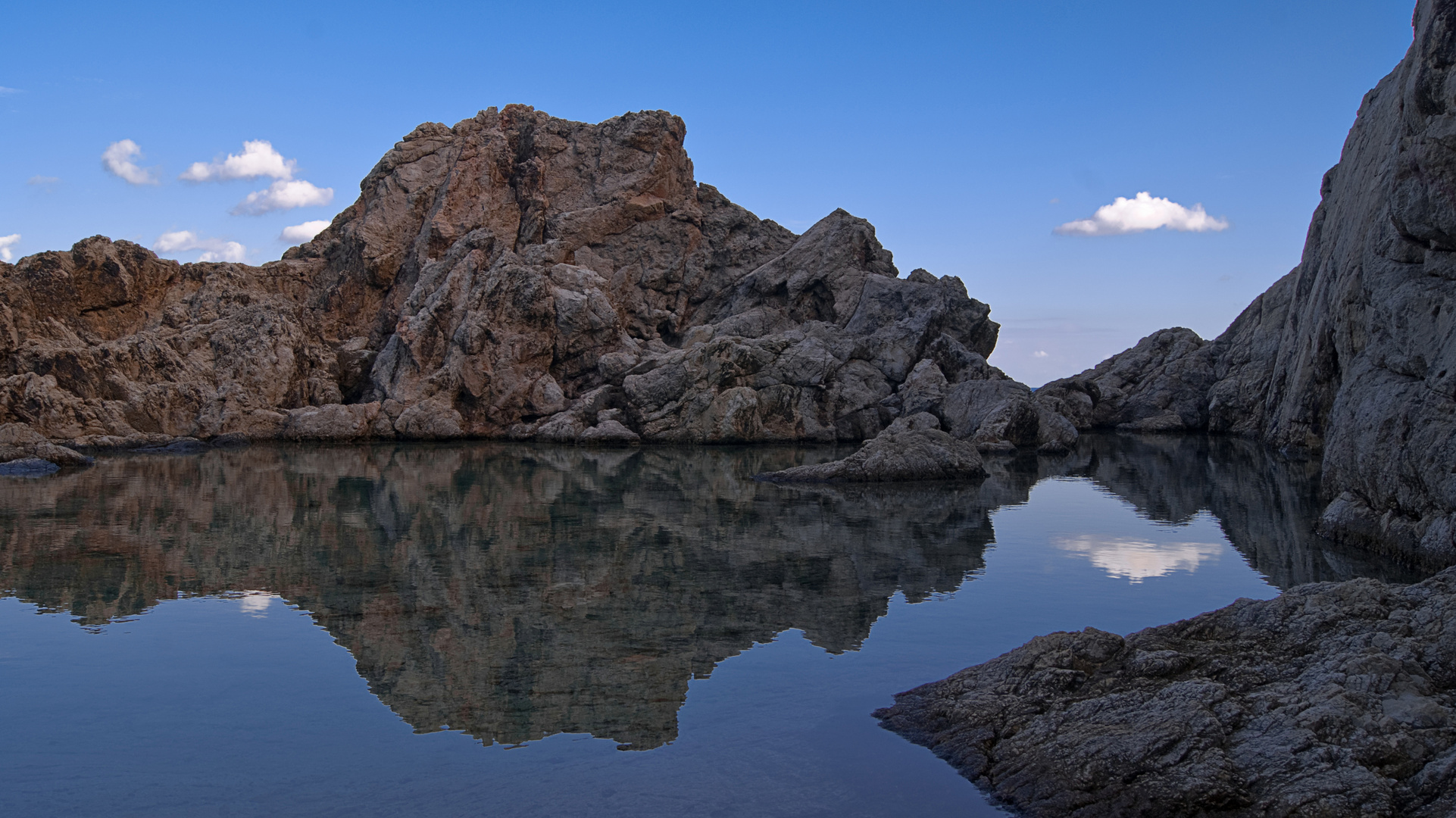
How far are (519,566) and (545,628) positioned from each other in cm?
354

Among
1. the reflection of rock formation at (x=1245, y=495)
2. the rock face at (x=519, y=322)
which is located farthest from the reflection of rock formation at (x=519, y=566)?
the rock face at (x=519, y=322)

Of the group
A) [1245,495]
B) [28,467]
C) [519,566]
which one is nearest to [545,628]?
[519,566]

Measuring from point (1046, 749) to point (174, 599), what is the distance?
10.0 meters

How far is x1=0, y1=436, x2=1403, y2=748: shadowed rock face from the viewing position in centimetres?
835

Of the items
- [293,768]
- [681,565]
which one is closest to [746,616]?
[681,565]

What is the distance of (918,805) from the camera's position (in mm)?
5699

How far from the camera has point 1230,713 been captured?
5816 millimetres

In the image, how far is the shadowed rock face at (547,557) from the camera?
8.35 m

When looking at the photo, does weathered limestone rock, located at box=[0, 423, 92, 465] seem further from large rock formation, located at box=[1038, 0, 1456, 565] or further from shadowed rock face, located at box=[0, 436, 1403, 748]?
large rock formation, located at box=[1038, 0, 1456, 565]

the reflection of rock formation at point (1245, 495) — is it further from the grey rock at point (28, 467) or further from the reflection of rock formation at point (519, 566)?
the grey rock at point (28, 467)

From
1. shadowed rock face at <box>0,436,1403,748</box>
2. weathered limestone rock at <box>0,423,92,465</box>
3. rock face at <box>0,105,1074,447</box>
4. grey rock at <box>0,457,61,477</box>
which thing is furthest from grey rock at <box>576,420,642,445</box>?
grey rock at <box>0,457,61,477</box>

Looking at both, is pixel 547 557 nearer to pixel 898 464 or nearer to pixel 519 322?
pixel 898 464

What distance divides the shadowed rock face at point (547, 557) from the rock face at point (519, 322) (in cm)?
1176

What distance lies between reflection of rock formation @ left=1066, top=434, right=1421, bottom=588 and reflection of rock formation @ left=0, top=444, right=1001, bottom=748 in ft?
11.9
